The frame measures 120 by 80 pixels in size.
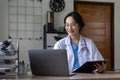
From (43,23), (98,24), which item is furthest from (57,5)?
(98,24)

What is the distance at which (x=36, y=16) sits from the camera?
17.2 ft

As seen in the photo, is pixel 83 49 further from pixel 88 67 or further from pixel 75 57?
pixel 88 67

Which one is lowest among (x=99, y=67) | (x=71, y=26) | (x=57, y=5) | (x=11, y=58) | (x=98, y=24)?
(x=99, y=67)

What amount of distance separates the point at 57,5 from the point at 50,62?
3.62m

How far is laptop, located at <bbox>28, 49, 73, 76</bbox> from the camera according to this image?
5.86 feet

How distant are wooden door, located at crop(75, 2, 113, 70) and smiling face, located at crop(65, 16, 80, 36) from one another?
3194 millimetres

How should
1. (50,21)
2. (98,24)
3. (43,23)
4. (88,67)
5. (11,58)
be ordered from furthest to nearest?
(98,24) < (43,23) < (50,21) < (88,67) < (11,58)

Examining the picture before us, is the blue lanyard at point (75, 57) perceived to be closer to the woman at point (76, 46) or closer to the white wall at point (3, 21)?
the woman at point (76, 46)

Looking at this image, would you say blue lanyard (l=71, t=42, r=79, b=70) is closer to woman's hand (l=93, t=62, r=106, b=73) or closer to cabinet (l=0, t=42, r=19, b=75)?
woman's hand (l=93, t=62, r=106, b=73)

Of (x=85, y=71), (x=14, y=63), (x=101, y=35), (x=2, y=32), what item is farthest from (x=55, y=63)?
(x=101, y=35)

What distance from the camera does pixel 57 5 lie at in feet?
17.5

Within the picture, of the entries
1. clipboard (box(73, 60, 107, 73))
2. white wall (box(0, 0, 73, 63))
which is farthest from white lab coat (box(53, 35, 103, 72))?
white wall (box(0, 0, 73, 63))

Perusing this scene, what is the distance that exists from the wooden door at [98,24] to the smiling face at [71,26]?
3194 millimetres

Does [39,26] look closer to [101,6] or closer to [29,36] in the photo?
[29,36]
